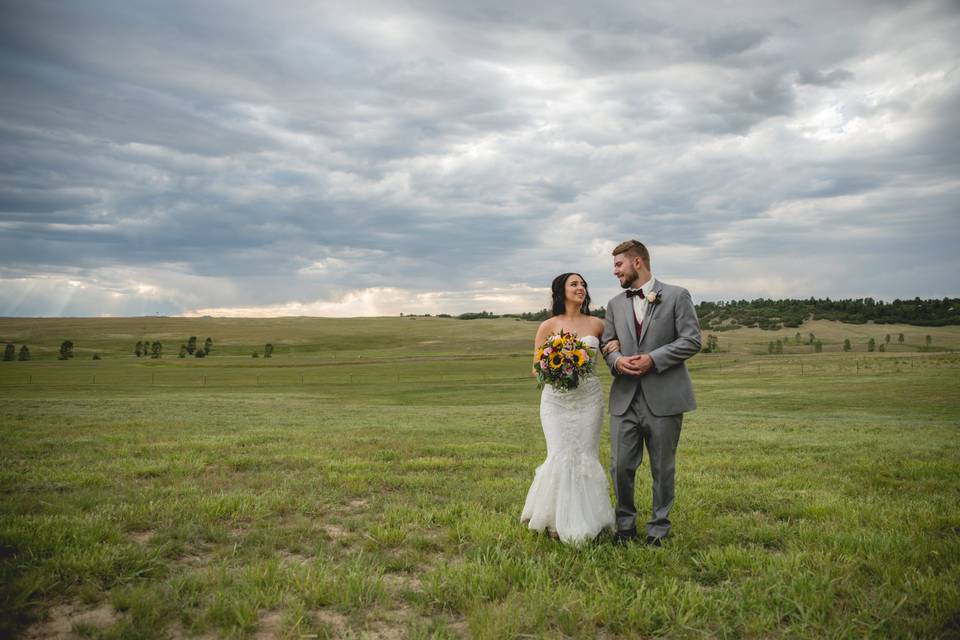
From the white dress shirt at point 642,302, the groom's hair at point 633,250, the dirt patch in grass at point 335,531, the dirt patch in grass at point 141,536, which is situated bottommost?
the dirt patch in grass at point 335,531

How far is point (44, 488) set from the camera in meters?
8.02

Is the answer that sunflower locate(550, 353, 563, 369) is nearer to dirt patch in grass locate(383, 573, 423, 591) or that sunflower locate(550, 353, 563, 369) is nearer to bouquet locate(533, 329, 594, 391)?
bouquet locate(533, 329, 594, 391)

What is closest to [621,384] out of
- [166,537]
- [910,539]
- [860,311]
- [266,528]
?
[910,539]

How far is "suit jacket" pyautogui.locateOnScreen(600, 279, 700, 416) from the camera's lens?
6.03 meters

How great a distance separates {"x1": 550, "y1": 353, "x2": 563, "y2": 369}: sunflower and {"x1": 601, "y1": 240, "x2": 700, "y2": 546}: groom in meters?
0.52

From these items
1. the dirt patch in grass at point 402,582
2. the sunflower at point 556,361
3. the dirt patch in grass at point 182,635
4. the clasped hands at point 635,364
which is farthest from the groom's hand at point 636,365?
the dirt patch in grass at point 182,635

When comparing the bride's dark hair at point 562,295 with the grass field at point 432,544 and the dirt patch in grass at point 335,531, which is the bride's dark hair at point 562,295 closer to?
the grass field at point 432,544

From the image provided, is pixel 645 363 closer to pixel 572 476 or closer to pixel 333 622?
pixel 572 476

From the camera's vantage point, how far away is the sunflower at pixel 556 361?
6.40m

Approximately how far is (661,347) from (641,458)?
3.97 feet

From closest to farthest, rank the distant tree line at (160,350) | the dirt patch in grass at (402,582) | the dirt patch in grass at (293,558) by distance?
1. the dirt patch in grass at (402,582)
2. the dirt patch in grass at (293,558)
3. the distant tree line at (160,350)

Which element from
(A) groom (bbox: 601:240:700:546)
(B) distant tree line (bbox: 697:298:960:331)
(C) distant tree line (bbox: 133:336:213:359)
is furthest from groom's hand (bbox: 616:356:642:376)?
(B) distant tree line (bbox: 697:298:960:331)

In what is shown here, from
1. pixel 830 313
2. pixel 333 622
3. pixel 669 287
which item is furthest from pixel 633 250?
pixel 830 313

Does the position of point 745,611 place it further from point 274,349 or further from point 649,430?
point 274,349
